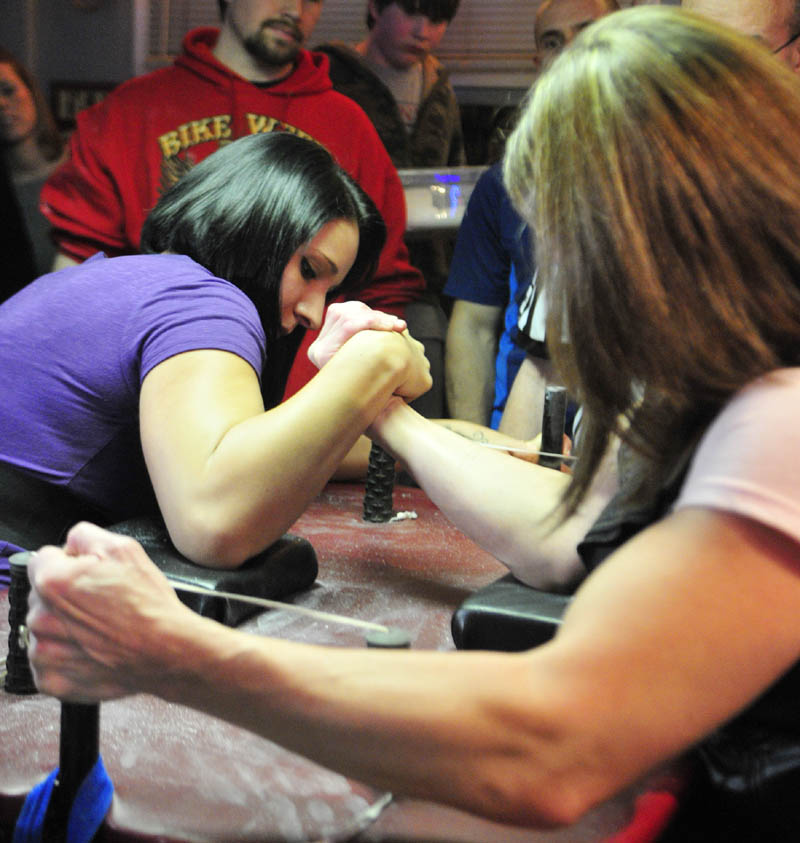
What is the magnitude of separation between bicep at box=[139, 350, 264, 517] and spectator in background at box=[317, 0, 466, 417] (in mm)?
1872

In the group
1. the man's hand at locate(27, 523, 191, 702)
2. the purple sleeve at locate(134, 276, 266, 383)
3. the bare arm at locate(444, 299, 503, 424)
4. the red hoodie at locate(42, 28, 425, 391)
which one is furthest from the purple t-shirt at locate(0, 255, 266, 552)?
the bare arm at locate(444, 299, 503, 424)

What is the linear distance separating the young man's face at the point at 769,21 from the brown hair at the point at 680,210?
202cm

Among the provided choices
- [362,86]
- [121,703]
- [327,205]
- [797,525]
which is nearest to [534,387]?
[327,205]

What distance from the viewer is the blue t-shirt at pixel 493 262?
280cm

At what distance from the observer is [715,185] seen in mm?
794

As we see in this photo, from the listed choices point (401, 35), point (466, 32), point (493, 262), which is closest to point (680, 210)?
point (493, 262)

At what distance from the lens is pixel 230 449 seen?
124 centimetres

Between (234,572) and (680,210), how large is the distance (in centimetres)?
73

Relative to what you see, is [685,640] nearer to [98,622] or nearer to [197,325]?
[98,622]

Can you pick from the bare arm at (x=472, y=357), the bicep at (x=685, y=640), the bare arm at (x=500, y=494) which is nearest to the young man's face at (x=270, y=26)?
the bare arm at (x=472, y=357)

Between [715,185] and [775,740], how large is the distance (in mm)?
439

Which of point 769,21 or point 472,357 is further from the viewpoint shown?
point 472,357

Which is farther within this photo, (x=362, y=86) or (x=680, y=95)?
(x=362, y=86)

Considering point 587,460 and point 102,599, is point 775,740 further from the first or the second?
point 102,599
